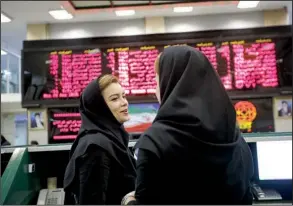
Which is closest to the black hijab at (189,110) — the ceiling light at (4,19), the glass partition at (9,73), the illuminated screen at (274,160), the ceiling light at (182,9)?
the illuminated screen at (274,160)

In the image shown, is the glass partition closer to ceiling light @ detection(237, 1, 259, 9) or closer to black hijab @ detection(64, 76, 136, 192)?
ceiling light @ detection(237, 1, 259, 9)

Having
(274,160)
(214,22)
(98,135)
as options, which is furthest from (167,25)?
(98,135)

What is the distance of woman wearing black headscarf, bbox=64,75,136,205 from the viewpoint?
1192mm

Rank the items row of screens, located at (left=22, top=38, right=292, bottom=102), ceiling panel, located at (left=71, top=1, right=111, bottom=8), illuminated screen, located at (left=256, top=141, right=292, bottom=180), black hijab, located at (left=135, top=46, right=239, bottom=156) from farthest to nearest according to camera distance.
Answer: row of screens, located at (left=22, top=38, right=292, bottom=102) → ceiling panel, located at (left=71, top=1, right=111, bottom=8) → illuminated screen, located at (left=256, top=141, right=292, bottom=180) → black hijab, located at (left=135, top=46, right=239, bottom=156)

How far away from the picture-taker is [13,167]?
68.6 inches

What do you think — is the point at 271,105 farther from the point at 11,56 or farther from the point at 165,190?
the point at 11,56

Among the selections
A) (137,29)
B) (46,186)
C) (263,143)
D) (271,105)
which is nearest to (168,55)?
(263,143)

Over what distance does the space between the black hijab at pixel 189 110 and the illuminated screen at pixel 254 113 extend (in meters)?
3.04

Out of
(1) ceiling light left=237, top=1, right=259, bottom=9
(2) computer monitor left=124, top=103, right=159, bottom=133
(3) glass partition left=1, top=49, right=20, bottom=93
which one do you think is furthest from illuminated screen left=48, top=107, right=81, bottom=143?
A: (3) glass partition left=1, top=49, right=20, bottom=93

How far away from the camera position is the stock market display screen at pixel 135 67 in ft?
12.6

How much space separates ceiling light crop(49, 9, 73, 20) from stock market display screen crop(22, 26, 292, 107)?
462 millimetres

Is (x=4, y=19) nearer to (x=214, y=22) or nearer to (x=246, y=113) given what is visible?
(x=214, y=22)

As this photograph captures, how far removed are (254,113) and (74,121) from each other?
80.2 inches

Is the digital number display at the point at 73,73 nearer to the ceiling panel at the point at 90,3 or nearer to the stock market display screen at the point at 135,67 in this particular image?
the stock market display screen at the point at 135,67
